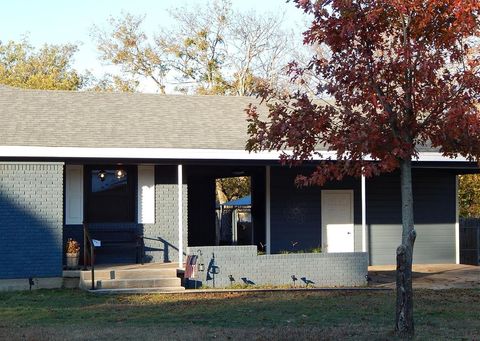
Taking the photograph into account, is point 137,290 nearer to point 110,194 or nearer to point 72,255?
point 72,255

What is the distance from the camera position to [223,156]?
17.5 meters

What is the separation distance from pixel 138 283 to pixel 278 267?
303 cm

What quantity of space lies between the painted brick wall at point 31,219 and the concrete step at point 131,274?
75 cm

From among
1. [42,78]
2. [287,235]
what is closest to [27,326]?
[287,235]

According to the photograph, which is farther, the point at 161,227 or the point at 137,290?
the point at 161,227

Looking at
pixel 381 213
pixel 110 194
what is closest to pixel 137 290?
pixel 110 194

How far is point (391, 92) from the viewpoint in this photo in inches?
391

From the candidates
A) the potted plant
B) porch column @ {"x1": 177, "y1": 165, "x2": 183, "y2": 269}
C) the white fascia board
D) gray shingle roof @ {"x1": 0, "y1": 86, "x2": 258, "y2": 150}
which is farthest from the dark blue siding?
the potted plant

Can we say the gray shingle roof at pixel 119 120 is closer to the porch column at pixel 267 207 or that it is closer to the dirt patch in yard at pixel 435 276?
the porch column at pixel 267 207

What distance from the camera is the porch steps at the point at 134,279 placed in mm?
16484

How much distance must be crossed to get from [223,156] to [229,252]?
6.82ft

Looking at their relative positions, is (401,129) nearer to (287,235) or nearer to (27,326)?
(27,326)

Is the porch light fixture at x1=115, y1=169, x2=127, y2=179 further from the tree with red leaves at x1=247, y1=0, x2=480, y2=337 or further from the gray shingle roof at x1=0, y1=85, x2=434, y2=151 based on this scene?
the tree with red leaves at x1=247, y1=0, x2=480, y2=337

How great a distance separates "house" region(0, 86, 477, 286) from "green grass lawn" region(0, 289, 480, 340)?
50.2 inches
